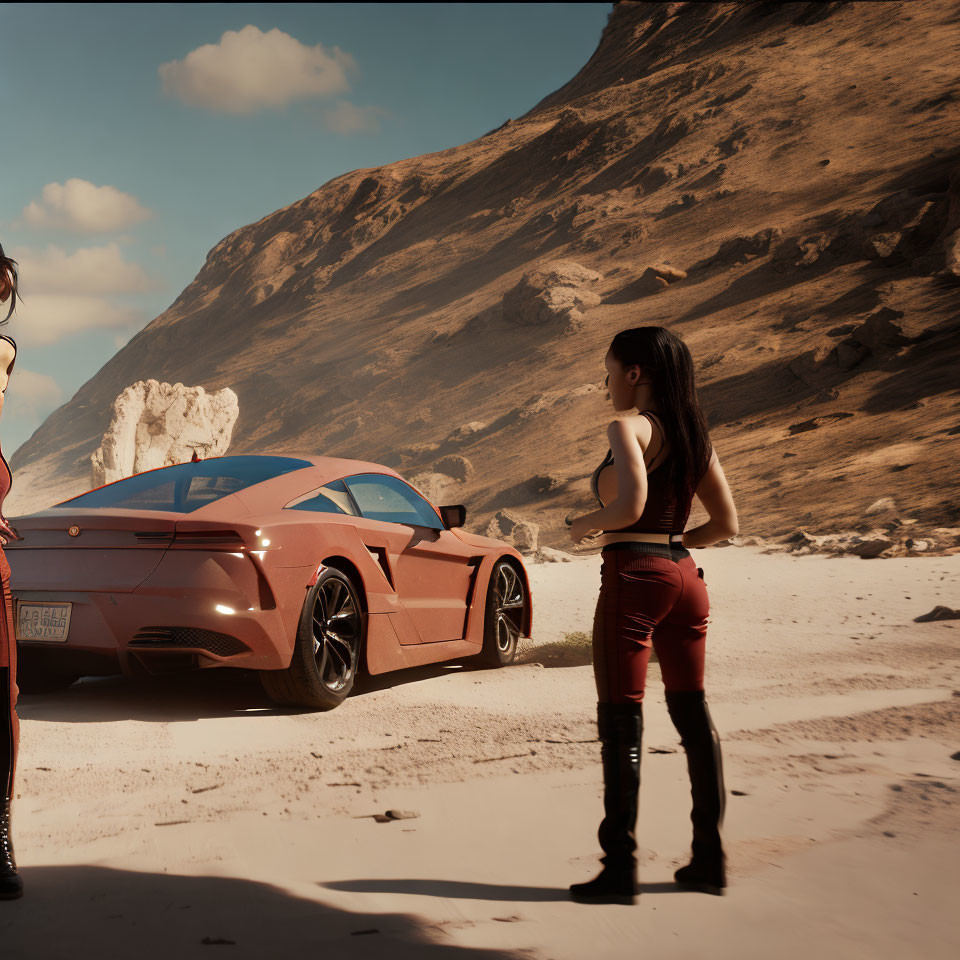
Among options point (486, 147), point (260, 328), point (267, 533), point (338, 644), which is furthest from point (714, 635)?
point (486, 147)

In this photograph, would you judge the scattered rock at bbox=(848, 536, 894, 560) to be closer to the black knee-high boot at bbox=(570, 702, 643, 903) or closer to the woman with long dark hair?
the woman with long dark hair

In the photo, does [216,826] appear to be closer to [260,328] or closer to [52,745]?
[52,745]

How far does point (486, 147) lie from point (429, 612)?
2887 inches

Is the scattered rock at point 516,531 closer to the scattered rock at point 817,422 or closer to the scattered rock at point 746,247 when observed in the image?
the scattered rock at point 817,422

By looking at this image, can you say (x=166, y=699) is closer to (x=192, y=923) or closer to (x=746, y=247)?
(x=192, y=923)

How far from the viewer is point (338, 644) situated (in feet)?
18.8

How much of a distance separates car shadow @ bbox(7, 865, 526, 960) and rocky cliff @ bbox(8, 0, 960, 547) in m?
16.3

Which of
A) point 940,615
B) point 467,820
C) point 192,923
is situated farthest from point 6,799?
point 940,615

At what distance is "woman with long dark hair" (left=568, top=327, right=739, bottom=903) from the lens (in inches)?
121

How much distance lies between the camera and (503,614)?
7547mm

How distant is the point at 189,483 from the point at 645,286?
41.3 meters

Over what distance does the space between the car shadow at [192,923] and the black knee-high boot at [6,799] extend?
49 millimetres

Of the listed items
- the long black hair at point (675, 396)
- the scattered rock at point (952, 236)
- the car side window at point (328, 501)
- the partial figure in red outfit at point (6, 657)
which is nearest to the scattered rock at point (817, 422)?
the scattered rock at point (952, 236)

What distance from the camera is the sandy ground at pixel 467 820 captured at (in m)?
2.73
